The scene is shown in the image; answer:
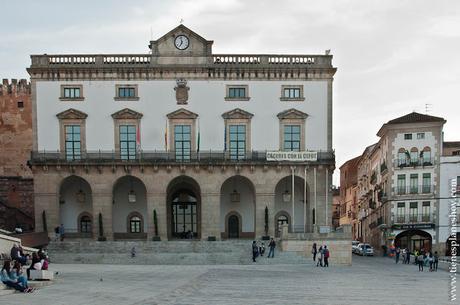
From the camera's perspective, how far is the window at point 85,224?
2027 inches

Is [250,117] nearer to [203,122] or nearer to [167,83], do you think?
[203,122]

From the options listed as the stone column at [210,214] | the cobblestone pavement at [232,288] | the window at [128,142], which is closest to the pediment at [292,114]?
the stone column at [210,214]

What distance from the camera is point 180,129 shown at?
5078 centimetres

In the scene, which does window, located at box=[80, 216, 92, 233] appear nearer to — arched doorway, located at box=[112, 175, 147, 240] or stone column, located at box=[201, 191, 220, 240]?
arched doorway, located at box=[112, 175, 147, 240]

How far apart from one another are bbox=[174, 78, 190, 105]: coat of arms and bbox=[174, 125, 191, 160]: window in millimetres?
2083

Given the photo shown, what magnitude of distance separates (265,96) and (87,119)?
48.2 feet

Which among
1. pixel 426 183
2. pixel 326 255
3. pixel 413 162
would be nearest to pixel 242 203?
pixel 326 255

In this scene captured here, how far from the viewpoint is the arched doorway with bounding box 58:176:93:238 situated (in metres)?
51.3

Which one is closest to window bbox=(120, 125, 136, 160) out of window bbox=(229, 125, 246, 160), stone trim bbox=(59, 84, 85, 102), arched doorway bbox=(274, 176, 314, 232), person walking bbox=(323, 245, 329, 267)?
stone trim bbox=(59, 84, 85, 102)

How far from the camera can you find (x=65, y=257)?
40.9 metres

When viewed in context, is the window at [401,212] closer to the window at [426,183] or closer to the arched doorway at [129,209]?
the window at [426,183]

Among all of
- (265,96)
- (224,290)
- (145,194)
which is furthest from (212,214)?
(224,290)

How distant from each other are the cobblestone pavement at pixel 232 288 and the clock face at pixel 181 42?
23.4m

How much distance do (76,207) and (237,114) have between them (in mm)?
15508
